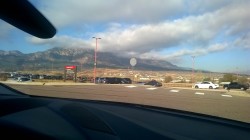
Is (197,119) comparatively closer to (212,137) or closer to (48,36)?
(212,137)

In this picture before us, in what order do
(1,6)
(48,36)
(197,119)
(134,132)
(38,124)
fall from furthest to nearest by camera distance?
(197,119)
(134,132)
(38,124)
(48,36)
(1,6)

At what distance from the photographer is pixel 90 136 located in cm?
124

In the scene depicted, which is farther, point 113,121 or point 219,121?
point 219,121

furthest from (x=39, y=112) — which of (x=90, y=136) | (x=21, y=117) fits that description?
(x=90, y=136)

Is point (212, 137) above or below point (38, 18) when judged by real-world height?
below

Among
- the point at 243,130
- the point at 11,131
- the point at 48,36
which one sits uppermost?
the point at 48,36

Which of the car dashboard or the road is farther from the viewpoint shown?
the road

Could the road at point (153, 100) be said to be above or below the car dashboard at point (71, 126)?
below

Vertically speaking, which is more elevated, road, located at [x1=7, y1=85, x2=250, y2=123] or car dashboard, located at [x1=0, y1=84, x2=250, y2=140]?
car dashboard, located at [x1=0, y1=84, x2=250, y2=140]

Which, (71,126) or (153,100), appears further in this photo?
(153,100)

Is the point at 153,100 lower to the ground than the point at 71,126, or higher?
lower

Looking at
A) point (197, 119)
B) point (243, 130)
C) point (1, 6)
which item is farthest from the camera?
point (197, 119)

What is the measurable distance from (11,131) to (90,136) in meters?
0.29

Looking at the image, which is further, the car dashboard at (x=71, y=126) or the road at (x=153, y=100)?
the road at (x=153, y=100)
